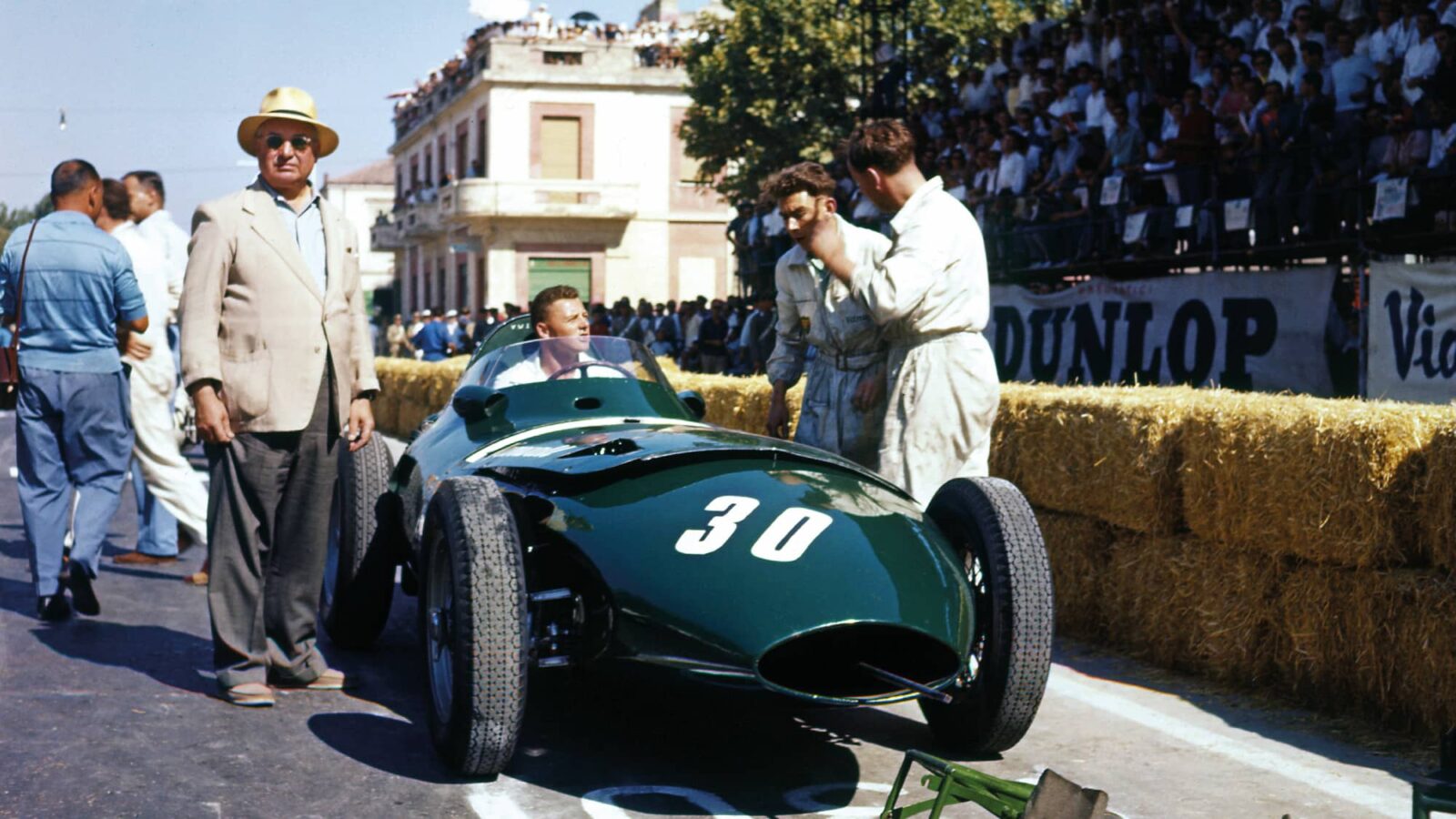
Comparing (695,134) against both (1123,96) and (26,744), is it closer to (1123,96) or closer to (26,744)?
(1123,96)

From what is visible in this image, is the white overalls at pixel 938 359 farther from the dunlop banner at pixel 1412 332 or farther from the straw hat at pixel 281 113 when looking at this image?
the dunlop banner at pixel 1412 332

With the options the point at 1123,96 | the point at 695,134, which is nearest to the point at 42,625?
the point at 1123,96

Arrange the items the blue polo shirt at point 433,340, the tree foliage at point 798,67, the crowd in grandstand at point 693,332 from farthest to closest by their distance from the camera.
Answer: the tree foliage at point 798,67 < the blue polo shirt at point 433,340 < the crowd in grandstand at point 693,332

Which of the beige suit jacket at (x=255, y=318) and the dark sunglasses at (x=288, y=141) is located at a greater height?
the dark sunglasses at (x=288, y=141)

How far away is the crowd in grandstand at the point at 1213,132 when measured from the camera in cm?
1113

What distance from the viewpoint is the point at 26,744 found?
15.9ft

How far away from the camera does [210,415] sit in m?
5.43

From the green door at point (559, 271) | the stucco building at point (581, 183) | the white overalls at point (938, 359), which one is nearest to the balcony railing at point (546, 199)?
the stucco building at point (581, 183)

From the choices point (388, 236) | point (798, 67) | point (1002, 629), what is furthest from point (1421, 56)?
point (388, 236)

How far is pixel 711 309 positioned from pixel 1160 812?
67.5ft

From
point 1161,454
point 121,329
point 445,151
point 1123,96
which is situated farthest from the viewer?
point 445,151

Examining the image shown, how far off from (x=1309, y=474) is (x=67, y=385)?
16.7ft

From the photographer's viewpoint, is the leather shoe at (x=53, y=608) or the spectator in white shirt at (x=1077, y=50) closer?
the leather shoe at (x=53, y=608)

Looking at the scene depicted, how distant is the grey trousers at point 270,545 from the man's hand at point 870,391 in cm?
185
